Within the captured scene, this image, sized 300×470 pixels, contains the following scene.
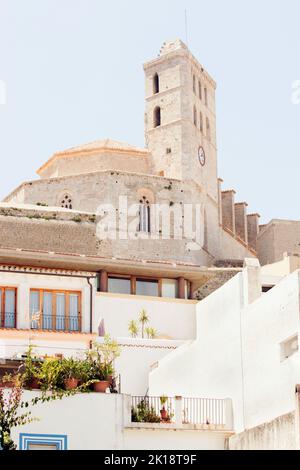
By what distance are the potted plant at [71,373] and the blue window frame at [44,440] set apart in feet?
4.40

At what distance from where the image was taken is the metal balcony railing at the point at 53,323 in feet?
128

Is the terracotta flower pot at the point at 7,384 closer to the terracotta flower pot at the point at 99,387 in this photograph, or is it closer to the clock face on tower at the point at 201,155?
the terracotta flower pot at the point at 99,387

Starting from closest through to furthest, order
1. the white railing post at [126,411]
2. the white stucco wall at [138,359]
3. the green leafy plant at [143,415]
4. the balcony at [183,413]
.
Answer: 1. the white railing post at [126,411]
2. the green leafy plant at [143,415]
3. the balcony at [183,413]
4. the white stucco wall at [138,359]

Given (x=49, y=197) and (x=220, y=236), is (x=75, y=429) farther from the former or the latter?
(x=220, y=236)

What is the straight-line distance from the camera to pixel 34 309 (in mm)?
39031

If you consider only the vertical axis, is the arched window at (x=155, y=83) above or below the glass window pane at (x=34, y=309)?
above

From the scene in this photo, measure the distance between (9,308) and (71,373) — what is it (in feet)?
32.9

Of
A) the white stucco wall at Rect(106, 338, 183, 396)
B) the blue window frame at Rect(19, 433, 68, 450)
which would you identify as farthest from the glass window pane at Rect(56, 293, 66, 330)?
the blue window frame at Rect(19, 433, 68, 450)

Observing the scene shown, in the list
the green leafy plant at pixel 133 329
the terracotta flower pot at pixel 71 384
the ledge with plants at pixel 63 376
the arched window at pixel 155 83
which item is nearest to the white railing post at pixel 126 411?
the ledge with plants at pixel 63 376

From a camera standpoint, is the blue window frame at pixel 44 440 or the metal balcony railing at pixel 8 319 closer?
the blue window frame at pixel 44 440

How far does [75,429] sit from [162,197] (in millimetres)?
46328

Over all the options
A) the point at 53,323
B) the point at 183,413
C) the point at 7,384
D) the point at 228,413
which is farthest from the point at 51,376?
the point at 53,323

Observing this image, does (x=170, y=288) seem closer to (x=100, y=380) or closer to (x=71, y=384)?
(x=100, y=380)

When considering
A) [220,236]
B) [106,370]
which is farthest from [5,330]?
[220,236]
